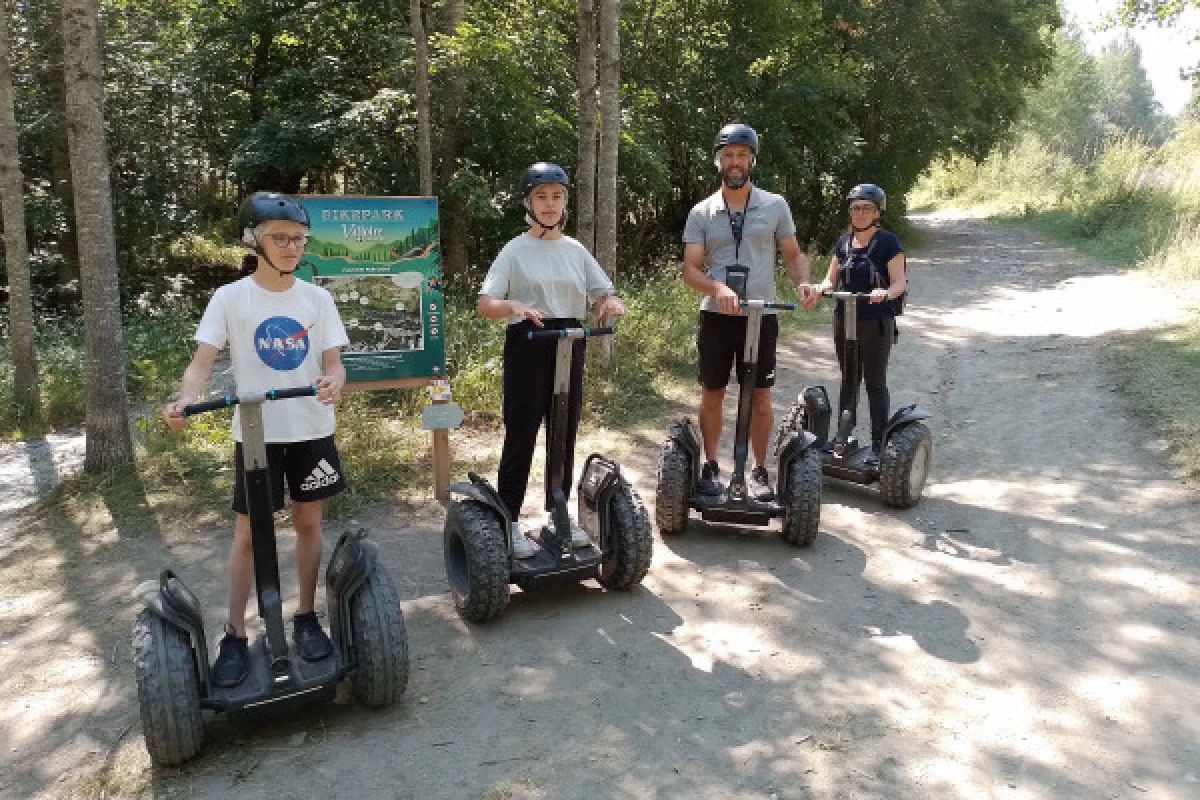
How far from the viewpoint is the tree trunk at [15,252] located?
7.16 metres

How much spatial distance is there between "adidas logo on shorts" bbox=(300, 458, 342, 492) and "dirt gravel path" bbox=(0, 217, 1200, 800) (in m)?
0.89

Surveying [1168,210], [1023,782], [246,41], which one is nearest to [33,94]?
[246,41]

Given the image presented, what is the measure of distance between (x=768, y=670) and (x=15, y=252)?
298 inches

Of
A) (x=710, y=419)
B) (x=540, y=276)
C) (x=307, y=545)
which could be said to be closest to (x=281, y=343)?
(x=307, y=545)

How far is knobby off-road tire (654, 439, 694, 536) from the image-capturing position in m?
4.97

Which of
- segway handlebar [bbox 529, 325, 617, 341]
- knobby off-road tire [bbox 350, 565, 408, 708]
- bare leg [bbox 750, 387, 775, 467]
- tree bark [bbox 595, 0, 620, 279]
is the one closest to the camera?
knobby off-road tire [bbox 350, 565, 408, 708]

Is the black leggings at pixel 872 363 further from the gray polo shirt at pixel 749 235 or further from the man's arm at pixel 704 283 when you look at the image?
the man's arm at pixel 704 283

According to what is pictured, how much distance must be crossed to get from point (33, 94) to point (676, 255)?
1013cm

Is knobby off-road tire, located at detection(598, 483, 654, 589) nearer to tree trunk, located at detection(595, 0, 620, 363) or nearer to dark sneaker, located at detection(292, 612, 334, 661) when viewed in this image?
dark sneaker, located at detection(292, 612, 334, 661)

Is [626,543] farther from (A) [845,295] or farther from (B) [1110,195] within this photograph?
(B) [1110,195]

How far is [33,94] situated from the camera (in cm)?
1200

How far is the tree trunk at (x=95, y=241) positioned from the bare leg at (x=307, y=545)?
336 centimetres

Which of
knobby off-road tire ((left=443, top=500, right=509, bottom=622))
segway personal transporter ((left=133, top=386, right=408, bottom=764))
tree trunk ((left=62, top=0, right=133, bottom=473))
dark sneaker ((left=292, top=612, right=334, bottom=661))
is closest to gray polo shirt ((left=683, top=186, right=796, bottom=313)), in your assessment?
knobby off-road tire ((left=443, top=500, right=509, bottom=622))

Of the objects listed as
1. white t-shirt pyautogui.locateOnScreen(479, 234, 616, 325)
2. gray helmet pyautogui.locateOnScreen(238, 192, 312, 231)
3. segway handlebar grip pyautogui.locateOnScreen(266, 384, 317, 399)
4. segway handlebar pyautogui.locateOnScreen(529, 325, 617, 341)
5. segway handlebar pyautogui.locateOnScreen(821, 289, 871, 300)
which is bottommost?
segway handlebar grip pyautogui.locateOnScreen(266, 384, 317, 399)
